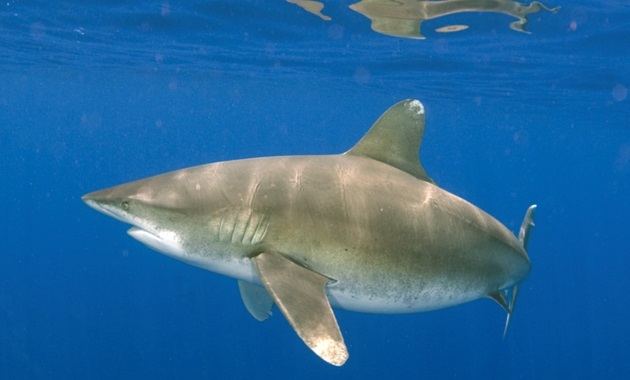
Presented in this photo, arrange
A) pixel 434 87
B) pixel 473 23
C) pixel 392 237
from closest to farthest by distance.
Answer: pixel 392 237, pixel 473 23, pixel 434 87

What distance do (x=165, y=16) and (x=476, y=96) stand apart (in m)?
18.4

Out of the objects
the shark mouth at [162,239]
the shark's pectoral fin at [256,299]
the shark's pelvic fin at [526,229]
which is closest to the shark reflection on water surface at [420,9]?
the shark's pelvic fin at [526,229]

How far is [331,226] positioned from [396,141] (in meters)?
1.37

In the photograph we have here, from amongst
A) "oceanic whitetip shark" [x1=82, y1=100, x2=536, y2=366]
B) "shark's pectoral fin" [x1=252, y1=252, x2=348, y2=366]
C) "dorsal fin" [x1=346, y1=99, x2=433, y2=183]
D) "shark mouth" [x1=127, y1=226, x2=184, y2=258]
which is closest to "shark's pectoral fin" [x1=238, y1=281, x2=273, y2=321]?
"oceanic whitetip shark" [x1=82, y1=100, x2=536, y2=366]

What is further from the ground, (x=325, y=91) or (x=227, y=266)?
(x=227, y=266)

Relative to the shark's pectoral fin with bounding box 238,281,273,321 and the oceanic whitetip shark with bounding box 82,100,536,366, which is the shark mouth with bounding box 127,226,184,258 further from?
the shark's pectoral fin with bounding box 238,281,273,321

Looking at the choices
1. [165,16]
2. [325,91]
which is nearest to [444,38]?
[165,16]

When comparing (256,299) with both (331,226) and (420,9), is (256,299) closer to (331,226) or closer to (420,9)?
(331,226)

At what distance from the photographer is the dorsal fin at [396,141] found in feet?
19.4

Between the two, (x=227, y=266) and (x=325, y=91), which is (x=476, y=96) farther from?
(x=227, y=266)

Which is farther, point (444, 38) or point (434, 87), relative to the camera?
point (434, 87)

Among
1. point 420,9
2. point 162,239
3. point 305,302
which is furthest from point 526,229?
point 420,9

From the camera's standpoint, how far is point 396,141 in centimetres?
597

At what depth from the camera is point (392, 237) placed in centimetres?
527
